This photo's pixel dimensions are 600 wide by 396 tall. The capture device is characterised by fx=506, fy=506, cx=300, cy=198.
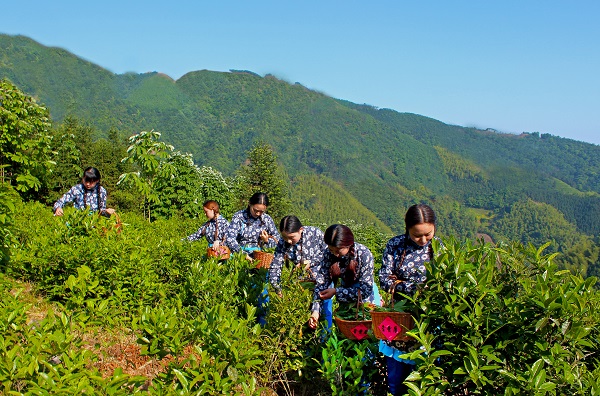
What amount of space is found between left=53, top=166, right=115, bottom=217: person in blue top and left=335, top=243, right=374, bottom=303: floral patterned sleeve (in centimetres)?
416

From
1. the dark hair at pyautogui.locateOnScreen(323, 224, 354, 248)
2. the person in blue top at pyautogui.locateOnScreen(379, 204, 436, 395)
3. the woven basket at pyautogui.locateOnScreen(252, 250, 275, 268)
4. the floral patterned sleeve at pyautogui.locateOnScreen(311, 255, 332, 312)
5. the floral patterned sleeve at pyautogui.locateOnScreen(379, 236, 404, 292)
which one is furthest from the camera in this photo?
the woven basket at pyautogui.locateOnScreen(252, 250, 275, 268)

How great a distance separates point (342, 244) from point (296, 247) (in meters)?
0.82

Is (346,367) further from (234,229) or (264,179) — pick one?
(264,179)

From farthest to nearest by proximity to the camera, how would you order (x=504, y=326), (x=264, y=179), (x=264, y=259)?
1. (x=264, y=179)
2. (x=264, y=259)
3. (x=504, y=326)

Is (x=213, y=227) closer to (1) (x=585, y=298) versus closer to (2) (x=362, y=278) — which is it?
(2) (x=362, y=278)

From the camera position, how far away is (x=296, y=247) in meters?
4.59

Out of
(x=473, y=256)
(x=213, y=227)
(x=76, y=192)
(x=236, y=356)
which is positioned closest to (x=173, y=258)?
(x=213, y=227)

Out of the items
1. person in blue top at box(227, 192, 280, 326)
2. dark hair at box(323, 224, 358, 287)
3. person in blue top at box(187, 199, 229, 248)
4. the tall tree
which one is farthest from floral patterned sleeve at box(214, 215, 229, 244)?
the tall tree

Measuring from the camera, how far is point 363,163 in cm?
19638

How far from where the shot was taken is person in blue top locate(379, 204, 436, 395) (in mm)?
3432

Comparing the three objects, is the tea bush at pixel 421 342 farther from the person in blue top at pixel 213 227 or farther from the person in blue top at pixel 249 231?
the person in blue top at pixel 213 227

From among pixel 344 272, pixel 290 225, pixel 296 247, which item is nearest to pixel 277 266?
pixel 296 247

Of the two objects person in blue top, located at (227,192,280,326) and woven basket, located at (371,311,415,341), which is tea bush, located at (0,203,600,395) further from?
person in blue top, located at (227,192,280,326)

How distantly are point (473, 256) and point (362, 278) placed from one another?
1.08 m
